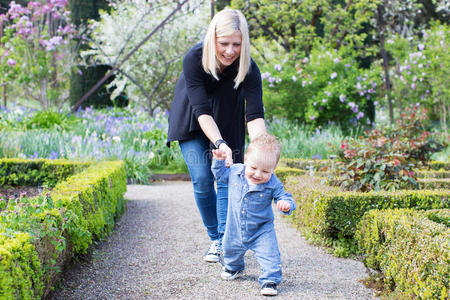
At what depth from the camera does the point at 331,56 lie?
29.3 ft

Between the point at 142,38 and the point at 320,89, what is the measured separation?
15.4 feet

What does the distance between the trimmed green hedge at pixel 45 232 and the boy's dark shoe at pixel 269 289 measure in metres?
1.13

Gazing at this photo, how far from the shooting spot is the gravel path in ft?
9.33

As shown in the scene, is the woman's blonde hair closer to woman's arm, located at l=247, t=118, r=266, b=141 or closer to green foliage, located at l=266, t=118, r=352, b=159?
woman's arm, located at l=247, t=118, r=266, b=141

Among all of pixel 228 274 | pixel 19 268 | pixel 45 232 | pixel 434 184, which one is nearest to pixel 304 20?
pixel 434 184

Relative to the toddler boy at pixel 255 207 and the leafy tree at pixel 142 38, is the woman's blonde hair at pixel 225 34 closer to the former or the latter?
the toddler boy at pixel 255 207

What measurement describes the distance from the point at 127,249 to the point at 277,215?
181cm

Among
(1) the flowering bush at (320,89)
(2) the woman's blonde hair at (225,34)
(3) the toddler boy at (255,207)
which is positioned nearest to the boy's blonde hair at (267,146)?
(3) the toddler boy at (255,207)

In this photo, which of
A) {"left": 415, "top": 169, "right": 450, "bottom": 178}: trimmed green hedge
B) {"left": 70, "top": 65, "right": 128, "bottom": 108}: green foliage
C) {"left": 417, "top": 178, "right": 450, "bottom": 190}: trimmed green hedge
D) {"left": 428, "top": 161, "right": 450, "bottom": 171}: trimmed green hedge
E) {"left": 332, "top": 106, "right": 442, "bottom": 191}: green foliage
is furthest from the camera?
{"left": 70, "top": 65, "right": 128, "bottom": 108}: green foliage

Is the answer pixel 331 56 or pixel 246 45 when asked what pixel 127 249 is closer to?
pixel 246 45

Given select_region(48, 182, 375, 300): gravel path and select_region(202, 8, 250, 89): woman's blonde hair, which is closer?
select_region(202, 8, 250, 89): woman's blonde hair

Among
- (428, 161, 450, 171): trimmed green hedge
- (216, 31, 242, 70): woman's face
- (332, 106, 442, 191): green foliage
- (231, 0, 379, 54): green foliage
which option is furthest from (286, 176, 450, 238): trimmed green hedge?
(231, 0, 379, 54): green foliage

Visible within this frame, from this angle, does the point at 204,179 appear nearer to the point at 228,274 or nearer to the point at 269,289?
the point at 228,274

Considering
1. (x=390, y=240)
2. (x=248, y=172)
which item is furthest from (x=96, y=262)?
(x=390, y=240)
